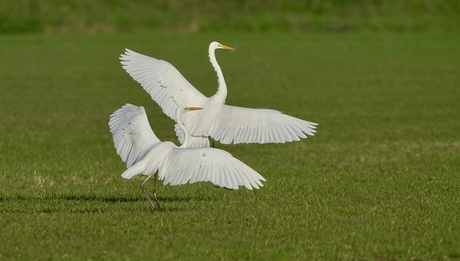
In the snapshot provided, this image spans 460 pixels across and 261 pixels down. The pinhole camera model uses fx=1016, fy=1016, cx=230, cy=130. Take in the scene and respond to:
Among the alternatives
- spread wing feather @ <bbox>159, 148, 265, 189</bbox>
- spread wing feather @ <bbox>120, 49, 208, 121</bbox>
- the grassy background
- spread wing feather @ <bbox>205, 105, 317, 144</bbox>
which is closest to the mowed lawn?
spread wing feather @ <bbox>159, 148, 265, 189</bbox>

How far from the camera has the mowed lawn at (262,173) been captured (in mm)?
8961

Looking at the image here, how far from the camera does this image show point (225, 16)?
6153cm

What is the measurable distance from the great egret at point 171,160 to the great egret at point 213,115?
0.80 meters

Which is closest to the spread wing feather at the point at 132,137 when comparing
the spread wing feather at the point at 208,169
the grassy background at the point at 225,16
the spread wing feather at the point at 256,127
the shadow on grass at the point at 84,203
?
the shadow on grass at the point at 84,203

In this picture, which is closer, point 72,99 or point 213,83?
point 72,99

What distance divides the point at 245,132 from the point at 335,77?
25.6 meters

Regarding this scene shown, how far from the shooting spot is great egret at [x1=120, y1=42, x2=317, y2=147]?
1178cm

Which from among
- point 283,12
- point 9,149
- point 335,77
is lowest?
point 283,12

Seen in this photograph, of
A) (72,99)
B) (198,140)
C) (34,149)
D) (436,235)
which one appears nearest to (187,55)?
(72,99)

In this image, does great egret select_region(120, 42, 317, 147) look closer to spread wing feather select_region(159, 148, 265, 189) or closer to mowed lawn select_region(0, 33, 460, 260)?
mowed lawn select_region(0, 33, 460, 260)

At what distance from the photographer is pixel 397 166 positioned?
16078 mm

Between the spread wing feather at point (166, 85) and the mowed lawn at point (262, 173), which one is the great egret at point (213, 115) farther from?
the mowed lawn at point (262, 173)

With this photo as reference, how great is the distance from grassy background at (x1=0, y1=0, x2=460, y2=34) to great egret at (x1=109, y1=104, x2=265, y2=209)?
158 feet

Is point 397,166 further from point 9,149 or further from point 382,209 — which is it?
point 9,149
